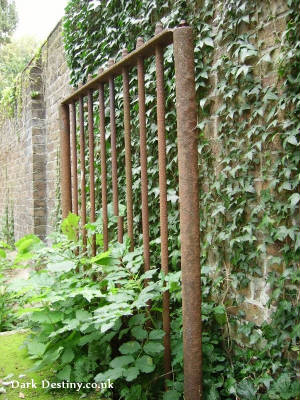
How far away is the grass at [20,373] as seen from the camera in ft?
6.23

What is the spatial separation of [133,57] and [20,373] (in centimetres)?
184

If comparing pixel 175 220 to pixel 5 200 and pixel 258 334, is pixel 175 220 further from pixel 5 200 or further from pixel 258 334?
pixel 5 200

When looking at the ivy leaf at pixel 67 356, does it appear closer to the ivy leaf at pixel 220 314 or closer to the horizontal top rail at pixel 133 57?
the ivy leaf at pixel 220 314

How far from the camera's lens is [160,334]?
1839mm

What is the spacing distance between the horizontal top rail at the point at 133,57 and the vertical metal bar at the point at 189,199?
100 mm

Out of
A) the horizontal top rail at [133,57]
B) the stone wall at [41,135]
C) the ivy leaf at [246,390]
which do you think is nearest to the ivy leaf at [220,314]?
the ivy leaf at [246,390]

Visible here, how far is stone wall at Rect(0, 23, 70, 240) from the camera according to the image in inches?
201

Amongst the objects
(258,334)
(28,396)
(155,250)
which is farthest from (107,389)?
(155,250)

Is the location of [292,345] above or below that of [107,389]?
above

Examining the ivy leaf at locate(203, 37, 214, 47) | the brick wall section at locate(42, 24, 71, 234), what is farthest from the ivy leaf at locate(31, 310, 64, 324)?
the brick wall section at locate(42, 24, 71, 234)

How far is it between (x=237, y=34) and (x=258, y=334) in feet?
5.41

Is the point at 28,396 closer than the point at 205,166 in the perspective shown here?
Yes

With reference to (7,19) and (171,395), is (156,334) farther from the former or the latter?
(7,19)

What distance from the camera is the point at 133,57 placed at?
1.98m
